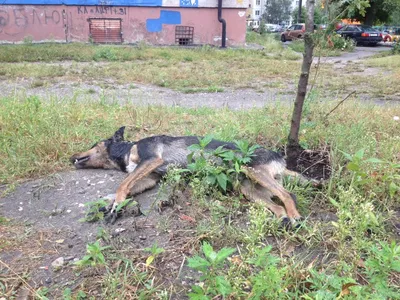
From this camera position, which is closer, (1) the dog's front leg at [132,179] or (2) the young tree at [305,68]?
(1) the dog's front leg at [132,179]

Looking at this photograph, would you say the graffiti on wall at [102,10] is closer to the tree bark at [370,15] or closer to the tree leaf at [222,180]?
the tree leaf at [222,180]

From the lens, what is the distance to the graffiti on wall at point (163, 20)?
71.3 ft

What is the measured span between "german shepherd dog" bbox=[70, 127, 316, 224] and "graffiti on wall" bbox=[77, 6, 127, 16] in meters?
18.3

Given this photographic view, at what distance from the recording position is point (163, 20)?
21.8 meters

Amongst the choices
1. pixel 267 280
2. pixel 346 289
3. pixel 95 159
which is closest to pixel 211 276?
pixel 267 280

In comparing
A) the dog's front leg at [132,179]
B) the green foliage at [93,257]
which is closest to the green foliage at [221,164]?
the dog's front leg at [132,179]

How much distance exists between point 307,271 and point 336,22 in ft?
8.24

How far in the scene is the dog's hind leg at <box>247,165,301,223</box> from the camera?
11.0ft

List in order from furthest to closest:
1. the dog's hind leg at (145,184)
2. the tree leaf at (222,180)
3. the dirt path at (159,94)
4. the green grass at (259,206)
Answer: the dirt path at (159,94)
the dog's hind leg at (145,184)
the tree leaf at (222,180)
the green grass at (259,206)

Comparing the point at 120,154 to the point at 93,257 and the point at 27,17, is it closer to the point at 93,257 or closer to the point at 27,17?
the point at 93,257

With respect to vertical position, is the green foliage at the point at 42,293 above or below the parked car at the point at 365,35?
below

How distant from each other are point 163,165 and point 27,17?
64.4 feet

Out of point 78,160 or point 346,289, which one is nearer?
point 346,289

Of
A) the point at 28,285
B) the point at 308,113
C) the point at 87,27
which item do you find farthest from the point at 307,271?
the point at 87,27
